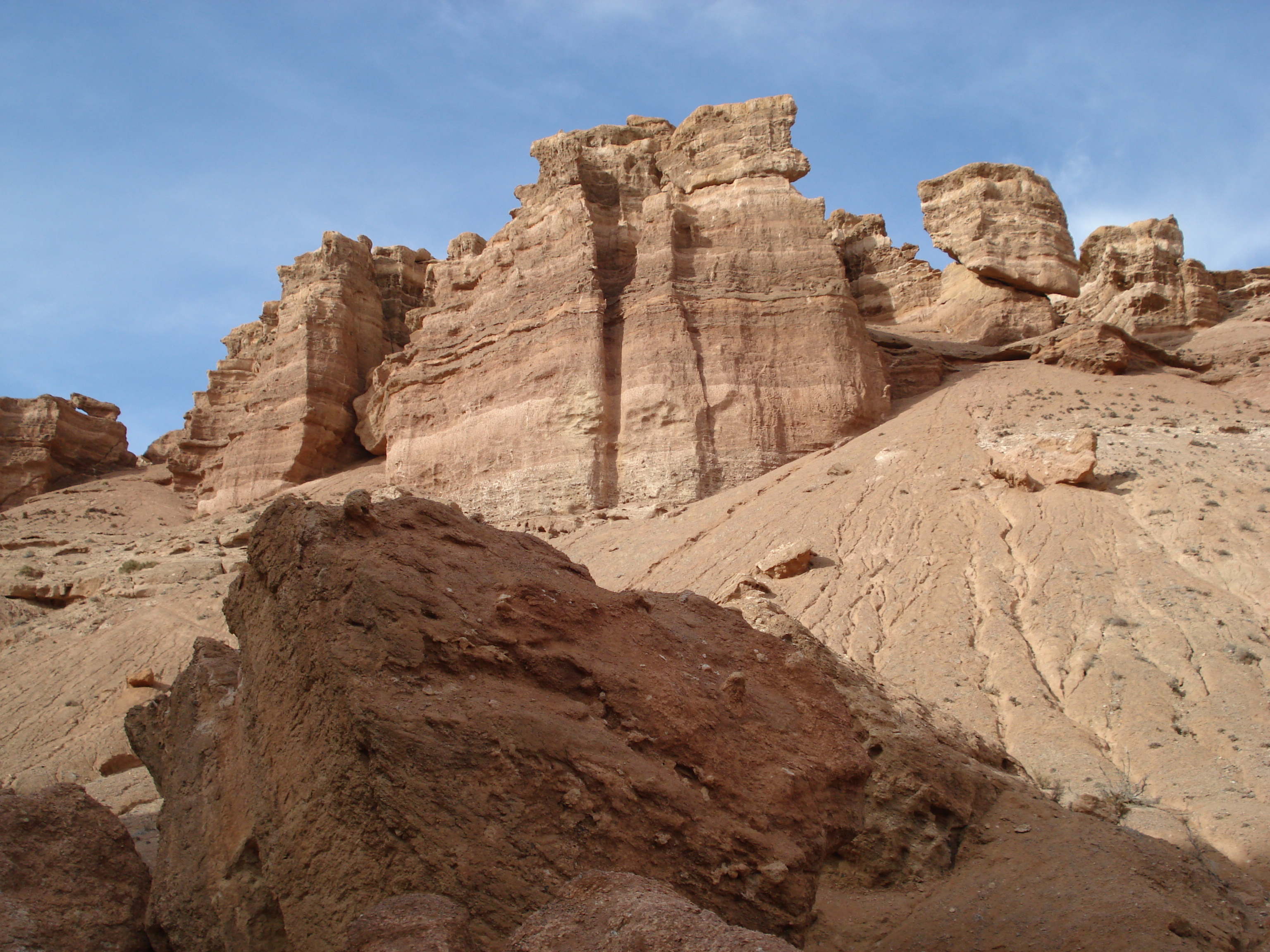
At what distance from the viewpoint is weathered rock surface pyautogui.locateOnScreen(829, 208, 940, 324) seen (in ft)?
99.1

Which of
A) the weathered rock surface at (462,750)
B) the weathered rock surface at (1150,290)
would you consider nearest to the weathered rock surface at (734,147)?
the weathered rock surface at (1150,290)

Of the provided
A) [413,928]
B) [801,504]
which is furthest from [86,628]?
[413,928]

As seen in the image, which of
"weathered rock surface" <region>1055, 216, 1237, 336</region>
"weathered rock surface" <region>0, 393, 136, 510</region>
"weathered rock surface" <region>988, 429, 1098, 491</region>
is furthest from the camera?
"weathered rock surface" <region>0, 393, 136, 510</region>

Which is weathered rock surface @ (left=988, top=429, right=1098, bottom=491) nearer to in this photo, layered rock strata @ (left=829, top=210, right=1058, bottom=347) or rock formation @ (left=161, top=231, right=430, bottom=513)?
layered rock strata @ (left=829, top=210, right=1058, bottom=347)

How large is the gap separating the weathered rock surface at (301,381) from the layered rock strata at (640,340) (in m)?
3.94

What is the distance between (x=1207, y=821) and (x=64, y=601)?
952 inches

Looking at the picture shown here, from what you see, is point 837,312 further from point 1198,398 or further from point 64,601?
point 64,601

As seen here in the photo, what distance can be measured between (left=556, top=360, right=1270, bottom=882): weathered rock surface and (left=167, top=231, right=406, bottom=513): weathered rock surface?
14333mm

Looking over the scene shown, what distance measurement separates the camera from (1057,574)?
1308 cm

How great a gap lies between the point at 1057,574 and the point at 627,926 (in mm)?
12071

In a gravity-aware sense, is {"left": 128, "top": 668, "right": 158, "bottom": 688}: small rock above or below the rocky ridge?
below

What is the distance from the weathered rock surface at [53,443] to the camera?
112 ft

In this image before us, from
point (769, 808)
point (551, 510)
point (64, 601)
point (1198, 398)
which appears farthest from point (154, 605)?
point (1198, 398)

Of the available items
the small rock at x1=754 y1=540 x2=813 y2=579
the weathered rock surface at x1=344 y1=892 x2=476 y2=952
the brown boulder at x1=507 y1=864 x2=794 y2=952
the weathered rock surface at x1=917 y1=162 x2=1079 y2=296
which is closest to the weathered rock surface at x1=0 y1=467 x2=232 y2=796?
the small rock at x1=754 y1=540 x2=813 y2=579
